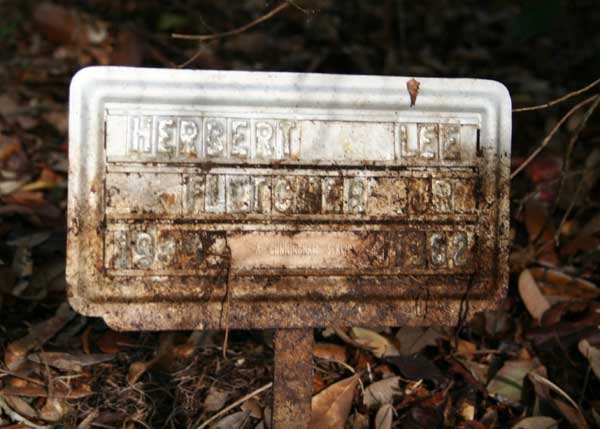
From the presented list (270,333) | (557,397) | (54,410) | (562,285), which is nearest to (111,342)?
(54,410)

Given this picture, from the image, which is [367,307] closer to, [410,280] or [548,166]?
[410,280]

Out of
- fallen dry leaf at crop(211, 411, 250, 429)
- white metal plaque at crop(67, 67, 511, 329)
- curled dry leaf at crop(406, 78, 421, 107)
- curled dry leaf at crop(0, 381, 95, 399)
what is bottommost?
fallen dry leaf at crop(211, 411, 250, 429)

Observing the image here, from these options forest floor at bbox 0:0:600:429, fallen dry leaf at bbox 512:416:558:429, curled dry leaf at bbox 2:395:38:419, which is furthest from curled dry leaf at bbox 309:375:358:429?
curled dry leaf at bbox 2:395:38:419

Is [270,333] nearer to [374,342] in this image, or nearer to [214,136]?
[374,342]

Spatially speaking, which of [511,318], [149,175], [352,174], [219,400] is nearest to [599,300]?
[511,318]

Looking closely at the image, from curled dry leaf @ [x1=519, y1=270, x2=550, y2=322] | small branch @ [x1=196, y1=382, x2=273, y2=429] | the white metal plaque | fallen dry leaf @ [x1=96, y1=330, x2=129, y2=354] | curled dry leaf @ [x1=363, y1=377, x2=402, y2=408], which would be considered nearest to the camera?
the white metal plaque

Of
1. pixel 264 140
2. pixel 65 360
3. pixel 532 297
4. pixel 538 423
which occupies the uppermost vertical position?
pixel 264 140

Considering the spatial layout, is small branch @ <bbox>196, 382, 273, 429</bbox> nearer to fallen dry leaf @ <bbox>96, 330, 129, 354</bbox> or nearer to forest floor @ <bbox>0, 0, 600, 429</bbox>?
forest floor @ <bbox>0, 0, 600, 429</bbox>
